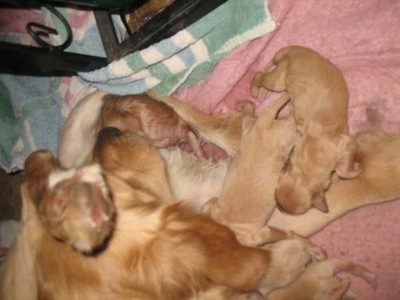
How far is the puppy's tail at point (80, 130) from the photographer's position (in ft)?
6.42

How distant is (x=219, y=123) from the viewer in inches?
77.1

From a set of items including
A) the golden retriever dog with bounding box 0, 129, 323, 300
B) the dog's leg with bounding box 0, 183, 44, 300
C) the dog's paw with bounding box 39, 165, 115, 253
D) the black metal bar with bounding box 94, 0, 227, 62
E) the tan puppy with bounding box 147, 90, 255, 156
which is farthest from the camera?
the tan puppy with bounding box 147, 90, 255, 156

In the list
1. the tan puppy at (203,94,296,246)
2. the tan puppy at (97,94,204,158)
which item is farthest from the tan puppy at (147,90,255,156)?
the tan puppy at (203,94,296,246)

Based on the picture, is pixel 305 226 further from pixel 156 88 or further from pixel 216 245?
pixel 156 88

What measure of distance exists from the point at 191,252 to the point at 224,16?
3.31ft

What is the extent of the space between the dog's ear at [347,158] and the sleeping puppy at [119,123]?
0.63 metres

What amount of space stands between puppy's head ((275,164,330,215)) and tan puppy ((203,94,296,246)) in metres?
0.04

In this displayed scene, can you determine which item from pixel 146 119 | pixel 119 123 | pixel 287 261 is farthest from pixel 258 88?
pixel 287 261

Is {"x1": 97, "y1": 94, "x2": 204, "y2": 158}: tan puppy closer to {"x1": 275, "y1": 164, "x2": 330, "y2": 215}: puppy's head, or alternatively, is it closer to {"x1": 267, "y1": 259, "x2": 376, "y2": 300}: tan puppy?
Answer: {"x1": 275, "y1": 164, "x2": 330, "y2": 215}: puppy's head

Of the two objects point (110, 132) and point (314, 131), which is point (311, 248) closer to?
point (314, 131)

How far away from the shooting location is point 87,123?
6.63 ft

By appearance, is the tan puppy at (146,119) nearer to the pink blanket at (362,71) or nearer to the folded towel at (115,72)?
the folded towel at (115,72)

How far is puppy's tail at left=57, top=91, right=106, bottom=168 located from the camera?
6.42ft

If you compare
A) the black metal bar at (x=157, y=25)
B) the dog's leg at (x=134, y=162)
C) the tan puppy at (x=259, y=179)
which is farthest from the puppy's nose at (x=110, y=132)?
the tan puppy at (x=259, y=179)
